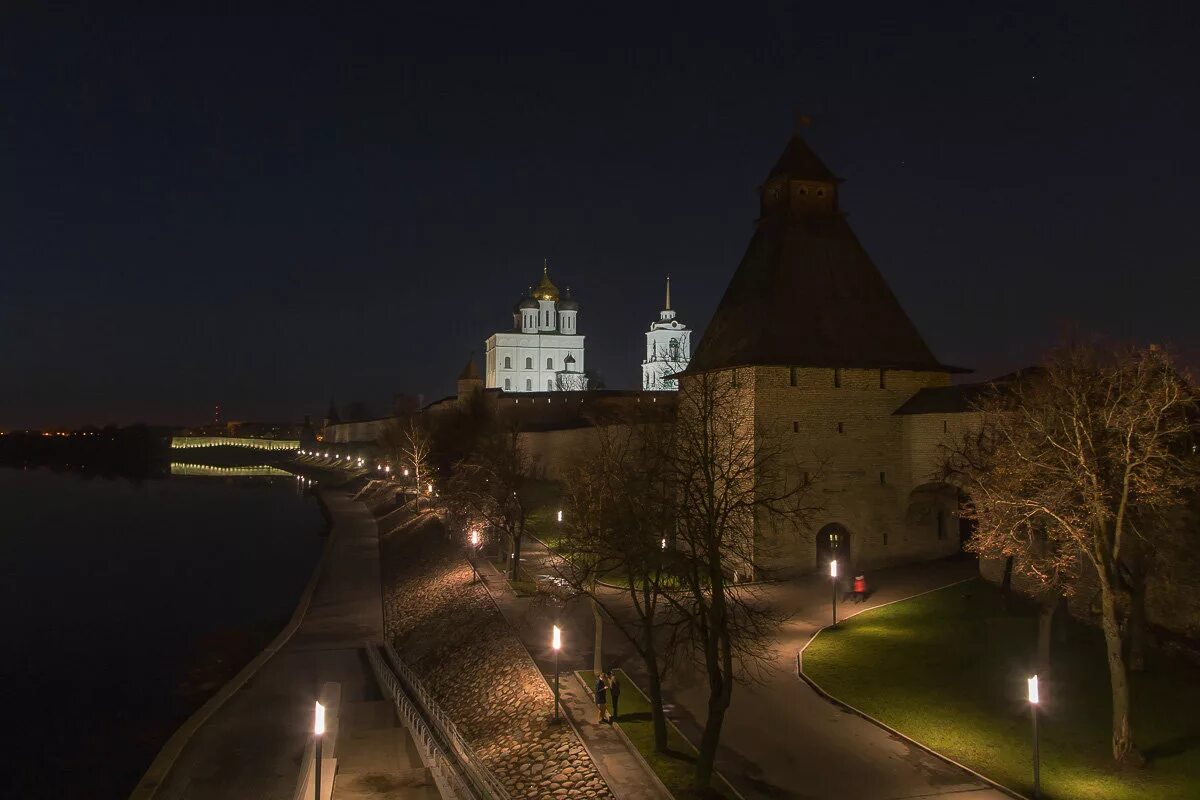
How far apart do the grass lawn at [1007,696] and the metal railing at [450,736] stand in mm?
5436

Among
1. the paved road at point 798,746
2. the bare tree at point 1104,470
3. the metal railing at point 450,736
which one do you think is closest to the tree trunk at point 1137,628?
the bare tree at point 1104,470

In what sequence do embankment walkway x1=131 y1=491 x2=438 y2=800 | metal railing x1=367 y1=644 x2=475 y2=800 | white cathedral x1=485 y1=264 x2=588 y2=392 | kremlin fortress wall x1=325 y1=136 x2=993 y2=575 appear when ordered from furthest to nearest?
white cathedral x1=485 y1=264 x2=588 y2=392, kremlin fortress wall x1=325 y1=136 x2=993 y2=575, embankment walkway x1=131 y1=491 x2=438 y2=800, metal railing x1=367 y1=644 x2=475 y2=800

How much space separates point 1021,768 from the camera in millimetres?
10211

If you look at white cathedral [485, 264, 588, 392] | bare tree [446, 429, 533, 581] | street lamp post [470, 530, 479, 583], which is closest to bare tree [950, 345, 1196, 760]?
bare tree [446, 429, 533, 581]

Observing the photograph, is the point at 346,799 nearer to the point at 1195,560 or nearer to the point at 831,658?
the point at 831,658

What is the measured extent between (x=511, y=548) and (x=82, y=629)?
12470 millimetres

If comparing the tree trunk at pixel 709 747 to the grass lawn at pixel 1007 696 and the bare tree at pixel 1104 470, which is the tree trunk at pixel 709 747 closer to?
the grass lawn at pixel 1007 696

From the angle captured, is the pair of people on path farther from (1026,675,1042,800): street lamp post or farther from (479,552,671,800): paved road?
(1026,675,1042,800): street lamp post

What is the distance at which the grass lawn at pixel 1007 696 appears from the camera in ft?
32.8

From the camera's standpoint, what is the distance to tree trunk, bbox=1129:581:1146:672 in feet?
41.5

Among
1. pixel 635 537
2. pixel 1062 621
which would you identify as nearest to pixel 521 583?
pixel 635 537

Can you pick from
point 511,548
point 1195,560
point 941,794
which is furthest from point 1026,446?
point 511,548

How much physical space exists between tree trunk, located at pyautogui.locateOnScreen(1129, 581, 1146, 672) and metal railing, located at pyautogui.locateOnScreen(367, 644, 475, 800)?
9850 mm

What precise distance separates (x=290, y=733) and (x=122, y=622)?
13.0 metres
